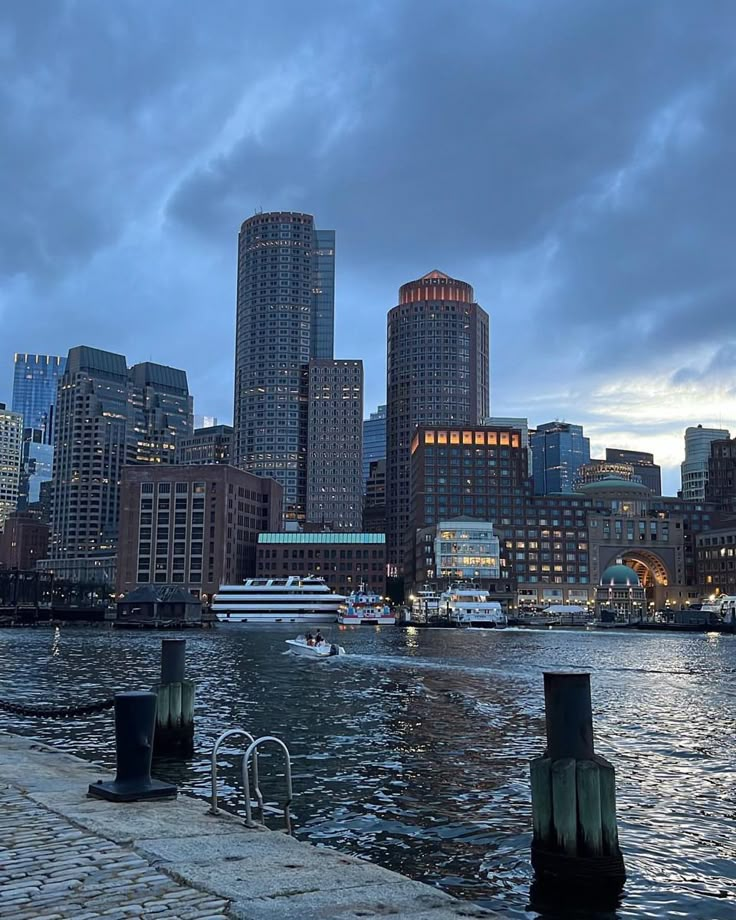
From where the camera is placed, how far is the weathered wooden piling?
17.1 meters

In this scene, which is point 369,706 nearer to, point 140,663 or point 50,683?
point 50,683

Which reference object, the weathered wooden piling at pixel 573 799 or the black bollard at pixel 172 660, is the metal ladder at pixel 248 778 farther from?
the black bollard at pixel 172 660

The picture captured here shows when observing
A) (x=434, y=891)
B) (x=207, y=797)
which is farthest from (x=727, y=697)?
(x=434, y=891)

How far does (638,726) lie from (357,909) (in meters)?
34.3

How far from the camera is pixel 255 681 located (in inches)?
2552

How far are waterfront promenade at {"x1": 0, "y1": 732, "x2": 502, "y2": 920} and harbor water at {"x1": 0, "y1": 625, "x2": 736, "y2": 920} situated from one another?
485cm

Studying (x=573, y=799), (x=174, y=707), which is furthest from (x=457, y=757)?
(x=573, y=799)

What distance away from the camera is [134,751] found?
→ 65.4 feet

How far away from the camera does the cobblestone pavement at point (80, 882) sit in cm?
1137

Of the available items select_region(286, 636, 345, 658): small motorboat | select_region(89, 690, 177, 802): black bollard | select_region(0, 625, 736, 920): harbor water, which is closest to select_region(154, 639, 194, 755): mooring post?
select_region(0, 625, 736, 920): harbor water

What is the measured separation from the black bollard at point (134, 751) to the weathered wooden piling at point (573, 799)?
28.0 feet

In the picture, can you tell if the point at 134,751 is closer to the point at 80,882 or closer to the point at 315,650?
the point at 80,882

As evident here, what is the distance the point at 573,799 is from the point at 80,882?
956 centimetres

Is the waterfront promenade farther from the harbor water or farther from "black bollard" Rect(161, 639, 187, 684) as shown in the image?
"black bollard" Rect(161, 639, 187, 684)
